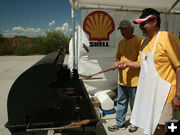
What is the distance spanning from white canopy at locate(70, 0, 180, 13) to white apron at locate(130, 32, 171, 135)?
96.3 inches

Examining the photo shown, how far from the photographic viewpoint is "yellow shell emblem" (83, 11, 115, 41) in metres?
3.66

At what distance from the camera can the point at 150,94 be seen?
1.38 m

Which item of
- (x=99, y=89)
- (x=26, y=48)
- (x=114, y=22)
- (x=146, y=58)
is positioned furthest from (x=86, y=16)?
(x=26, y=48)

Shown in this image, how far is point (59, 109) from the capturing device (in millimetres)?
1480

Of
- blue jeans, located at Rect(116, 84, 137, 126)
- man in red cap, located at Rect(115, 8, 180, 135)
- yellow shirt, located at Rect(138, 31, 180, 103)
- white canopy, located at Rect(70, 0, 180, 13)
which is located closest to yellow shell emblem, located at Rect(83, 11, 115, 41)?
white canopy, located at Rect(70, 0, 180, 13)

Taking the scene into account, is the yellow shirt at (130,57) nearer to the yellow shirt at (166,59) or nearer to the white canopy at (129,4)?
the yellow shirt at (166,59)

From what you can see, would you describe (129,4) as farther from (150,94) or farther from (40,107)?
(40,107)

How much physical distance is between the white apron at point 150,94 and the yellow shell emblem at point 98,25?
2420 mm

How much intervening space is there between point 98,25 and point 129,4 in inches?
37.3

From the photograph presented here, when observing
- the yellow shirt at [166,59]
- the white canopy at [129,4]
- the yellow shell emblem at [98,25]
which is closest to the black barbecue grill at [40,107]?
the yellow shirt at [166,59]

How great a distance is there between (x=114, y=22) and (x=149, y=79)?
279 centimetres

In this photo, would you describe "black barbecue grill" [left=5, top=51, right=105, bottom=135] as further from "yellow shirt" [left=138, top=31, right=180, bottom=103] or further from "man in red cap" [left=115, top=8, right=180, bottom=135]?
"yellow shirt" [left=138, top=31, right=180, bottom=103]

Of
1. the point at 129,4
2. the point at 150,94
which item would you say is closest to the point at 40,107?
the point at 150,94

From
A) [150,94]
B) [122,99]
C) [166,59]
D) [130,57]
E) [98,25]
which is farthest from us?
[98,25]
